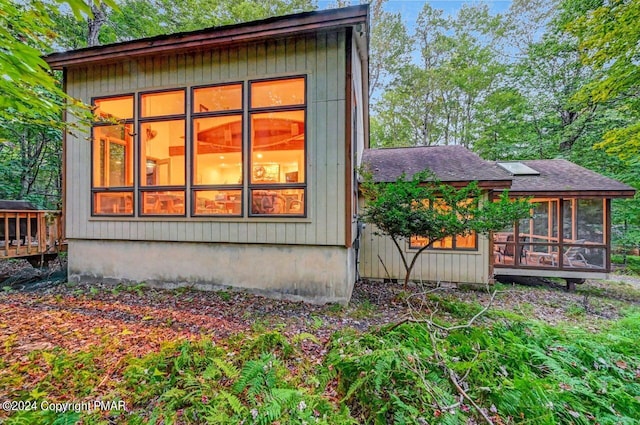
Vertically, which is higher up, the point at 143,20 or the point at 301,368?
the point at 143,20

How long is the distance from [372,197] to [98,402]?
15.8ft

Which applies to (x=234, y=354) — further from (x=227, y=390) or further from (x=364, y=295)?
(x=364, y=295)

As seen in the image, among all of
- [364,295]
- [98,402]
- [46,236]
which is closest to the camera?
[98,402]

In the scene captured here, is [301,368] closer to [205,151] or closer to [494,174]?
[205,151]

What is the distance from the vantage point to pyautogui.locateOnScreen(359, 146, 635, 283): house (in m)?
7.02

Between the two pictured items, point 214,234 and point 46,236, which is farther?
point 46,236

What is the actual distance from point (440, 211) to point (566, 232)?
650cm

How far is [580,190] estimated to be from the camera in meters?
7.23

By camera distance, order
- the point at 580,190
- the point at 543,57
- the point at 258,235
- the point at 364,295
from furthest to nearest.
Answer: the point at 543,57, the point at 580,190, the point at 364,295, the point at 258,235

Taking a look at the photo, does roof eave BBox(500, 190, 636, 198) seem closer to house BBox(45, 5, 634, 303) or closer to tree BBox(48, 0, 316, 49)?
house BBox(45, 5, 634, 303)

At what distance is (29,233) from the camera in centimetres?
631

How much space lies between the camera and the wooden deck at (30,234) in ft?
19.4

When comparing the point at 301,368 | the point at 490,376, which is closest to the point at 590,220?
the point at 490,376

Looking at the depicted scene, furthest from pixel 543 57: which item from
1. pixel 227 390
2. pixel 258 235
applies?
pixel 227 390
